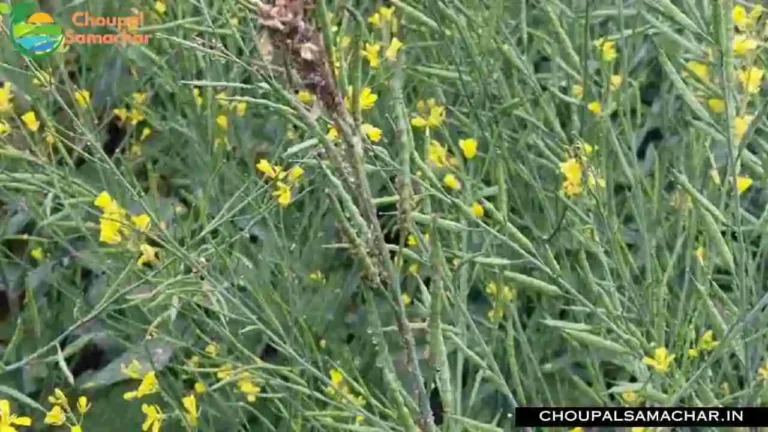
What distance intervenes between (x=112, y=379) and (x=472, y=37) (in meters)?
0.65

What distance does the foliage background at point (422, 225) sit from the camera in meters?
0.85

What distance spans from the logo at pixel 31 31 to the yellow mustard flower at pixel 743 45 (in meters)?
0.88

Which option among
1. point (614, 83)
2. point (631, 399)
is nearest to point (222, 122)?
point (614, 83)

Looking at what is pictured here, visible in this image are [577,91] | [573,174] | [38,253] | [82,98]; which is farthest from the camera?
[38,253]

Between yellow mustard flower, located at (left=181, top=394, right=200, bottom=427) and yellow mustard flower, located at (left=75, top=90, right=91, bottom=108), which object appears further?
yellow mustard flower, located at (left=75, top=90, right=91, bottom=108)

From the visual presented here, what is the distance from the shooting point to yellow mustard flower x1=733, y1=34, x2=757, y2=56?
83 cm

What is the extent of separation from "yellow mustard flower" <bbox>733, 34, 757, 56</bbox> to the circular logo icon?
0.88 meters

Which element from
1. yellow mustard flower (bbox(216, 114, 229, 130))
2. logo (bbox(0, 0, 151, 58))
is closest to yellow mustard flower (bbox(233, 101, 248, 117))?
yellow mustard flower (bbox(216, 114, 229, 130))

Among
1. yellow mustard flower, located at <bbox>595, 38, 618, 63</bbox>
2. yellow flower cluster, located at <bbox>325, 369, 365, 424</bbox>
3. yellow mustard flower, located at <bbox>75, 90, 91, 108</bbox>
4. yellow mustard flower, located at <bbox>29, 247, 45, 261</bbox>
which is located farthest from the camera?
yellow mustard flower, located at <bbox>29, 247, 45, 261</bbox>

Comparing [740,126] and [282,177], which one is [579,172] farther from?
[282,177]

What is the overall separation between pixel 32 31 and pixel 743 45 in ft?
3.03

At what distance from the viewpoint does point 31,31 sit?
139 cm

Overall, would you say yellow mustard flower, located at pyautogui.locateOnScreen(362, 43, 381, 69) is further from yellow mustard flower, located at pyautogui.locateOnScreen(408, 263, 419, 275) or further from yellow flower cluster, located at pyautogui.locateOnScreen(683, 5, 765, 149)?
yellow flower cluster, located at pyautogui.locateOnScreen(683, 5, 765, 149)

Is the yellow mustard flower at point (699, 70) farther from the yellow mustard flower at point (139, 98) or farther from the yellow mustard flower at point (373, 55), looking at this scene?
the yellow mustard flower at point (139, 98)
